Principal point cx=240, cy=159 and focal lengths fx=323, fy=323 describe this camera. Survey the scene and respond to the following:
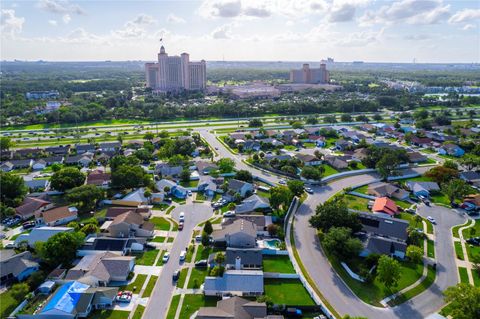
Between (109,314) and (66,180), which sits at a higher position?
(66,180)

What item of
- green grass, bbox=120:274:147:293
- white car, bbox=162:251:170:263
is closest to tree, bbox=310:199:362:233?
white car, bbox=162:251:170:263

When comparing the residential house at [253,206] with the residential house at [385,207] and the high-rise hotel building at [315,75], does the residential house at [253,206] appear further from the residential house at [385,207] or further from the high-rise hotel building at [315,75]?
the high-rise hotel building at [315,75]

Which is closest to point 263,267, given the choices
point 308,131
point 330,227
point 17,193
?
point 330,227

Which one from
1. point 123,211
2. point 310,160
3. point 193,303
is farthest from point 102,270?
point 310,160

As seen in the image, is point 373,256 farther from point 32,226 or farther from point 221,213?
point 32,226

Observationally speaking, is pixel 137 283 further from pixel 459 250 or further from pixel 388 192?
pixel 388 192

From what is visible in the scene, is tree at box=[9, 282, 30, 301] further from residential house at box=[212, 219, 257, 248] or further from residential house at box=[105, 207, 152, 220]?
residential house at box=[212, 219, 257, 248]
